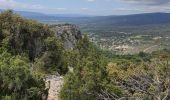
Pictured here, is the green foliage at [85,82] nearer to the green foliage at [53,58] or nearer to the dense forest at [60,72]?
the dense forest at [60,72]

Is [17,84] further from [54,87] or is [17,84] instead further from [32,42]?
[32,42]

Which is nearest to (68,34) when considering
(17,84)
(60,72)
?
(60,72)

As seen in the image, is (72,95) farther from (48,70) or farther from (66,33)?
(66,33)

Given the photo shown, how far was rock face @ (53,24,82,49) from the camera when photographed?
2440 inches

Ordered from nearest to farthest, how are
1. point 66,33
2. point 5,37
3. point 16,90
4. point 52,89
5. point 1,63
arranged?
point 16,90 → point 1,63 → point 52,89 → point 5,37 → point 66,33

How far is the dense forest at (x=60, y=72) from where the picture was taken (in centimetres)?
1312

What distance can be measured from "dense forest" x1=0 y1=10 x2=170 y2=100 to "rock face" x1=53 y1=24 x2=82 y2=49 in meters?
26.3

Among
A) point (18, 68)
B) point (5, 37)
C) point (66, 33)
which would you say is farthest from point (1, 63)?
point (66, 33)

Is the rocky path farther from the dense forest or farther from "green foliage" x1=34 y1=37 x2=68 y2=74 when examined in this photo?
"green foliage" x1=34 y1=37 x2=68 y2=74

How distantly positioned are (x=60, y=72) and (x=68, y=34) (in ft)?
107

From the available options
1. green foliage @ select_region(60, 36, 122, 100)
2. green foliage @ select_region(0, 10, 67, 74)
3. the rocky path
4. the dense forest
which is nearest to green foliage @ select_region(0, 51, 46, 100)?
the dense forest

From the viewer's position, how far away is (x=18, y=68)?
1655cm

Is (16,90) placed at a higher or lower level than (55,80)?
higher

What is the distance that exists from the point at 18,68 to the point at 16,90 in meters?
0.98
